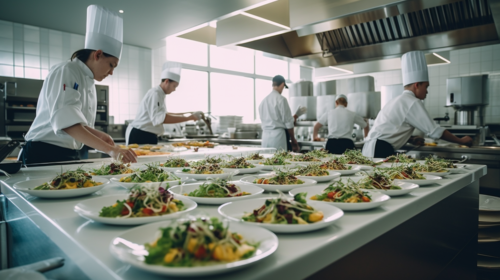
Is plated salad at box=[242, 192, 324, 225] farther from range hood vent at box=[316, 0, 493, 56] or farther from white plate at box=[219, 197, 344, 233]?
range hood vent at box=[316, 0, 493, 56]

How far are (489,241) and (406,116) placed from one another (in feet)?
5.22

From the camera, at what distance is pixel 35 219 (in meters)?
1.08

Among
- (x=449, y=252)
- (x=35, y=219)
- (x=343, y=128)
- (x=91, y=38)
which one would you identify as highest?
(x=91, y=38)

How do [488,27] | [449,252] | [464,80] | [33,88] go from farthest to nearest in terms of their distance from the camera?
[464,80], [33,88], [488,27], [449,252]

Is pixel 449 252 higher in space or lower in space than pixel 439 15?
lower

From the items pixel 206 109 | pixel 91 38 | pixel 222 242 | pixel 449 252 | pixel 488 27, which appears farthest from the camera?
pixel 206 109

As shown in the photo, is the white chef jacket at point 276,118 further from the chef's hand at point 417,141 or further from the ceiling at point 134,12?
the chef's hand at point 417,141

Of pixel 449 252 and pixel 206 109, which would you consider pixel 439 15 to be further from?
pixel 206 109

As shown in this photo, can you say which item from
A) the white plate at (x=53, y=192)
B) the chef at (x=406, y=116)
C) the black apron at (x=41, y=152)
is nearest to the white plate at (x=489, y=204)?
the chef at (x=406, y=116)

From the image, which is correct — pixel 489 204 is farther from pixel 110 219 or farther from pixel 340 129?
pixel 340 129

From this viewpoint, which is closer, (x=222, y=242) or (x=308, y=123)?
(x=222, y=242)

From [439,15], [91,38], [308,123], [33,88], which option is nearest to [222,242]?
[91,38]

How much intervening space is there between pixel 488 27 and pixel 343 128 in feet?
7.60

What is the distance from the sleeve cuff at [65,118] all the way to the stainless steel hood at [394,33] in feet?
7.55
